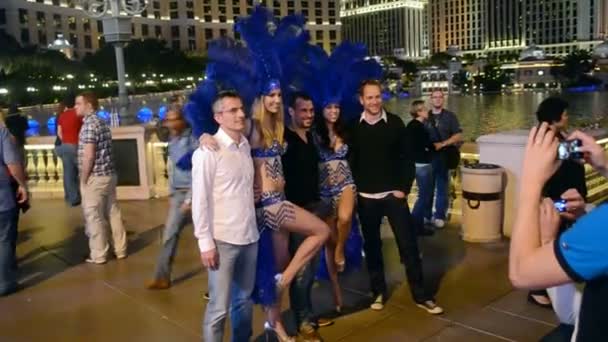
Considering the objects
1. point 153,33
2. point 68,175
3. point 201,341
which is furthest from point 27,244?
point 153,33

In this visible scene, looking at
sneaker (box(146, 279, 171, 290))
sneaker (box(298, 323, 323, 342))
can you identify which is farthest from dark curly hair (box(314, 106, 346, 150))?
sneaker (box(146, 279, 171, 290))

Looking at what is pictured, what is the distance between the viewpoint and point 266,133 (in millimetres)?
4125

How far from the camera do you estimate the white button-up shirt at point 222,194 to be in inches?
145

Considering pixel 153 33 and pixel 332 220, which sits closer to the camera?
pixel 332 220

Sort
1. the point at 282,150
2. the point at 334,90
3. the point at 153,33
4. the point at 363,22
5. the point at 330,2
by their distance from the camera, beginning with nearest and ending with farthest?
the point at 282,150
the point at 334,90
the point at 153,33
the point at 330,2
the point at 363,22

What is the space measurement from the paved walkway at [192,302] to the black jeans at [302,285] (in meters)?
0.27

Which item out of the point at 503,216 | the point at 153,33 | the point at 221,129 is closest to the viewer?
the point at 221,129

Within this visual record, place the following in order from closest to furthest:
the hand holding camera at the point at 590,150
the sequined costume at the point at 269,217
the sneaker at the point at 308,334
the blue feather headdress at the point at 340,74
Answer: the hand holding camera at the point at 590,150
the sequined costume at the point at 269,217
the sneaker at the point at 308,334
the blue feather headdress at the point at 340,74

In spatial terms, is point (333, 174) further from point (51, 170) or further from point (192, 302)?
point (51, 170)

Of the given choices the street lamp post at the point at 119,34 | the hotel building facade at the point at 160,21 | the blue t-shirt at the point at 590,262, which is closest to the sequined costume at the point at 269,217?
the blue t-shirt at the point at 590,262

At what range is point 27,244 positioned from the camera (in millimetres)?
7836

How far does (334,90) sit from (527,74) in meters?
141

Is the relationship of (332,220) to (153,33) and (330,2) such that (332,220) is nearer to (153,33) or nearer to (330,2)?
(153,33)

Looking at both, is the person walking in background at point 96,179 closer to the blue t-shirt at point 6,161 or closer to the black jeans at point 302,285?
the blue t-shirt at point 6,161
